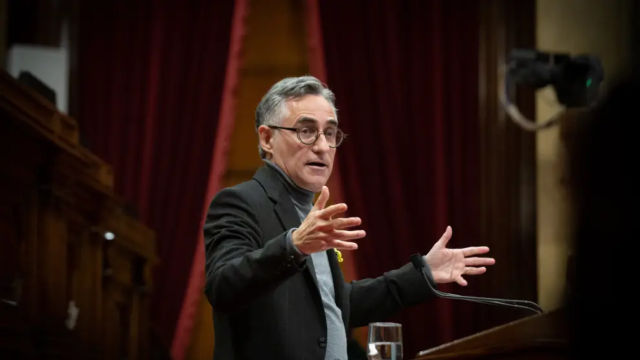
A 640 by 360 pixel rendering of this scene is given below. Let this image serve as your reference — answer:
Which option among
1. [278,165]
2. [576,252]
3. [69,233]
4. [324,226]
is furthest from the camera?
[69,233]

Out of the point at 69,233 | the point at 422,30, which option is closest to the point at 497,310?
the point at 422,30

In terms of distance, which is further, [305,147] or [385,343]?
[305,147]

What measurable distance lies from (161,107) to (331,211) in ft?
10.2

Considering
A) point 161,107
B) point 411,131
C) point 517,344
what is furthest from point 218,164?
point 517,344

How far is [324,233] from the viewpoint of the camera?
159 cm

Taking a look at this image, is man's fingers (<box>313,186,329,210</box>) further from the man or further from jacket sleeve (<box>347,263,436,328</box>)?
jacket sleeve (<box>347,263,436,328</box>)

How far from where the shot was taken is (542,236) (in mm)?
4520

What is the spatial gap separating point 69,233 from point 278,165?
1.50m

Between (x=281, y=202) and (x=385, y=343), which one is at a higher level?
(x=281, y=202)

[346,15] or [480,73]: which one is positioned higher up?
[346,15]

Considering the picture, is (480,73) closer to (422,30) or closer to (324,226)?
(422,30)

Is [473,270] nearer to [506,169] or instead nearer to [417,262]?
[417,262]

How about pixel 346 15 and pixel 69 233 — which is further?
pixel 346 15

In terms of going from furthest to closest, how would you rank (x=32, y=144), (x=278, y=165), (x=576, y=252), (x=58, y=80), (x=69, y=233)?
(x=58, y=80), (x=69, y=233), (x=32, y=144), (x=278, y=165), (x=576, y=252)
